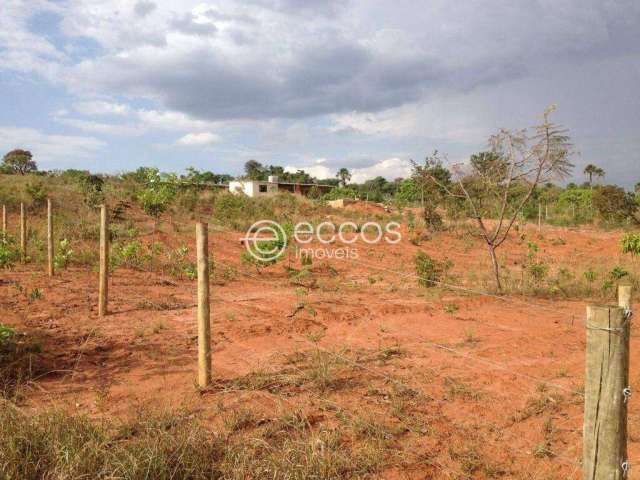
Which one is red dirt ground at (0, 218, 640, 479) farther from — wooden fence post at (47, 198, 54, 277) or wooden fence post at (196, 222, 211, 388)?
wooden fence post at (47, 198, 54, 277)

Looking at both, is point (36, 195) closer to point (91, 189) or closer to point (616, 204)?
point (91, 189)

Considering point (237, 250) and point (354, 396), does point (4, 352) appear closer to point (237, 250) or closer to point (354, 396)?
point (354, 396)

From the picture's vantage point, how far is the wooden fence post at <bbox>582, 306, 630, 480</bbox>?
1.89m

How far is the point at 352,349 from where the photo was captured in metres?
5.32

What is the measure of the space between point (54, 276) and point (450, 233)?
1608cm

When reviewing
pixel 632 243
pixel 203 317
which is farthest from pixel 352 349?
pixel 632 243

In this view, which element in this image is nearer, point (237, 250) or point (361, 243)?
point (237, 250)

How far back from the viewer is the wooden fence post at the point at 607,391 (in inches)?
74.5

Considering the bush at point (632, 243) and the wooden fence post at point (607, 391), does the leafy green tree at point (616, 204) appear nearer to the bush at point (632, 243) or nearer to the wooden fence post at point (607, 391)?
the bush at point (632, 243)

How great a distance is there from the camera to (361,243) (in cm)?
1748

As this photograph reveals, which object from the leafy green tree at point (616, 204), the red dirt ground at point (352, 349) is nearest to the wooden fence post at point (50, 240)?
the red dirt ground at point (352, 349)

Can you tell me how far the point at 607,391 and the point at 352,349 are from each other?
3.55m

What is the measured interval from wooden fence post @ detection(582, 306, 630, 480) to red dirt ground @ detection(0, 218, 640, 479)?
3.80ft

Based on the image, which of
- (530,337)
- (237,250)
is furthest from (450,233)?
(530,337)
